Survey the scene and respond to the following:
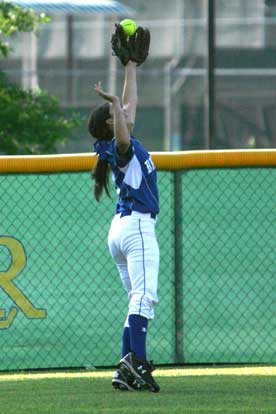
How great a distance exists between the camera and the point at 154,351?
9742mm

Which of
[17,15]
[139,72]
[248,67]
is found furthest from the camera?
[248,67]

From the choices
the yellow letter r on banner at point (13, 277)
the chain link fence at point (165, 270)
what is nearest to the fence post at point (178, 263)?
the chain link fence at point (165, 270)

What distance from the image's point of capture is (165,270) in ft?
32.0

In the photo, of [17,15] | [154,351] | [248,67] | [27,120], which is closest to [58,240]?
[154,351]

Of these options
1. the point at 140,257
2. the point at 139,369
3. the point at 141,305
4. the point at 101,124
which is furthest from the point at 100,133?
the point at 139,369

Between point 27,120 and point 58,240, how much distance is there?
6660 millimetres

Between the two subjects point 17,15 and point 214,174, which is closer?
point 214,174

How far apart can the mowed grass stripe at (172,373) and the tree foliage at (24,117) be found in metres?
6.95

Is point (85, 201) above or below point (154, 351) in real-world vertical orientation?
above

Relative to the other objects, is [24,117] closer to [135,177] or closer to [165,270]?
[165,270]

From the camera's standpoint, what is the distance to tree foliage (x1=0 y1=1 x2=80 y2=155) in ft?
53.2

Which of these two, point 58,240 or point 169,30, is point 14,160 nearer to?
point 58,240

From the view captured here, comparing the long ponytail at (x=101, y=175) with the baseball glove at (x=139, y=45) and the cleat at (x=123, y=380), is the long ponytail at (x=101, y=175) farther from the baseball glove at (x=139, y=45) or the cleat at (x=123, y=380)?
the cleat at (x=123, y=380)

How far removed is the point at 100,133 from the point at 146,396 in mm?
1432
